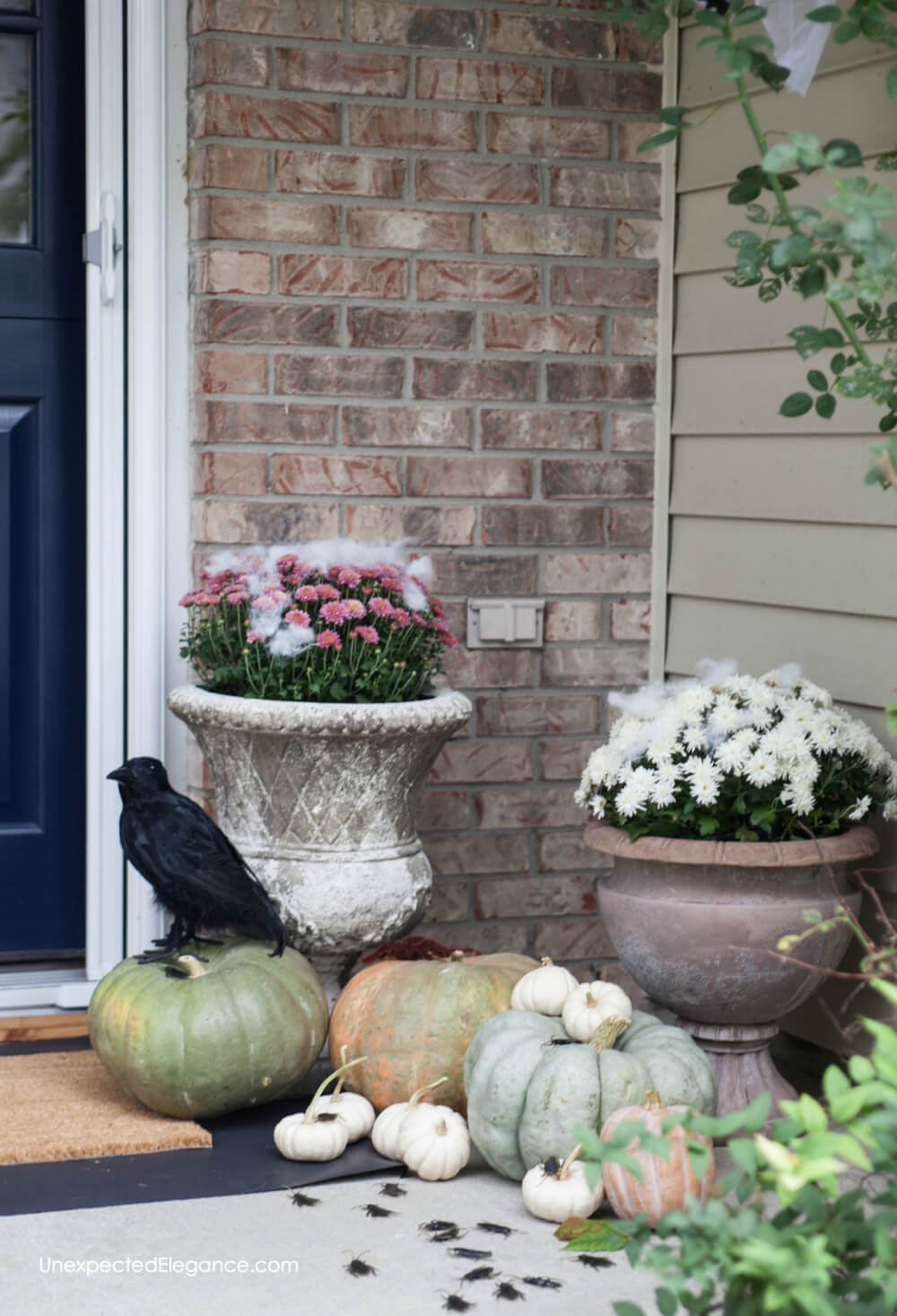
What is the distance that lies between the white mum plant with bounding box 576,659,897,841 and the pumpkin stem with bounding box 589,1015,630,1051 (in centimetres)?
34

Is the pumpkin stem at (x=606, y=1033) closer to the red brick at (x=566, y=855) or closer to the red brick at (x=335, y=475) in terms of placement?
the red brick at (x=566, y=855)

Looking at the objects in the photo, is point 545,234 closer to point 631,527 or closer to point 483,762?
point 631,527

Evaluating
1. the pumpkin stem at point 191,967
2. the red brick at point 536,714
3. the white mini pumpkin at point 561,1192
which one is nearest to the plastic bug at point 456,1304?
the white mini pumpkin at point 561,1192

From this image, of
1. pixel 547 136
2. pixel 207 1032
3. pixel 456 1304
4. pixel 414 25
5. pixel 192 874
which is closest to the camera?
pixel 456 1304

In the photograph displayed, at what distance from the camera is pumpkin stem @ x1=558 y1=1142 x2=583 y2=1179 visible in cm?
198

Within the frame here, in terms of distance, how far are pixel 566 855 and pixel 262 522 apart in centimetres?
91

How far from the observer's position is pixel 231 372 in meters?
2.77

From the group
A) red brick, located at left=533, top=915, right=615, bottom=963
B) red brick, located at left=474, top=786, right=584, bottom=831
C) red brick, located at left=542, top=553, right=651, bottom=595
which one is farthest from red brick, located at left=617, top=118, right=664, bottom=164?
red brick, located at left=533, top=915, right=615, bottom=963

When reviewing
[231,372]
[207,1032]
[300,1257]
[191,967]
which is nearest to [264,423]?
[231,372]

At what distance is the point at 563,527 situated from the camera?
3.01 metres

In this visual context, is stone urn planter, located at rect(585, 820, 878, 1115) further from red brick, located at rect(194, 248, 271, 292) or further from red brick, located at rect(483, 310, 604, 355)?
red brick, located at rect(194, 248, 271, 292)

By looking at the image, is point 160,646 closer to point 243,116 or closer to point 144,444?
point 144,444

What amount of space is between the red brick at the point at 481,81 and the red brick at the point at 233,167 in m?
0.34

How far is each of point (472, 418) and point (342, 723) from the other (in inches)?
31.5
